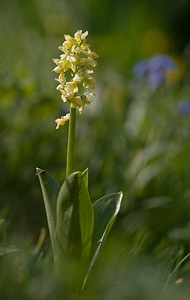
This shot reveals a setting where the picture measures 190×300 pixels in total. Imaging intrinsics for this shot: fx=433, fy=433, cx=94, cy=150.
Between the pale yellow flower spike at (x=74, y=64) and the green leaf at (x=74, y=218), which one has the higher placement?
the pale yellow flower spike at (x=74, y=64)

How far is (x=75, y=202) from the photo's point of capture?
831mm

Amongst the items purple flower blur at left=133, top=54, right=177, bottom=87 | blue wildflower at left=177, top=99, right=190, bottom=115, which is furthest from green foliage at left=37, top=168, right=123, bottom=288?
purple flower blur at left=133, top=54, right=177, bottom=87

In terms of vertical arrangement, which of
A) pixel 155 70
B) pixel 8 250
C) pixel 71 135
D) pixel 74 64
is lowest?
pixel 8 250

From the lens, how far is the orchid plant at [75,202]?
83 cm

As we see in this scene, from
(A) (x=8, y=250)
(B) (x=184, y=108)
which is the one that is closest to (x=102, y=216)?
(A) (x=8, y=250)

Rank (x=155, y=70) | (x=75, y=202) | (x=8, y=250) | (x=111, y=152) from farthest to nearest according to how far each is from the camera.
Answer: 1. (x=155, y=70)
2. (x=111, y=152)
3. (x=8, y=250)
4. (x=75, y=202)

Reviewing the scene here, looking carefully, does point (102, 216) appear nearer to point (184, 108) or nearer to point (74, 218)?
point (74, 218)

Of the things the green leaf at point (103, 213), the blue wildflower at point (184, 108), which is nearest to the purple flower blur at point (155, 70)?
the blue wildflower at point (184, 108)

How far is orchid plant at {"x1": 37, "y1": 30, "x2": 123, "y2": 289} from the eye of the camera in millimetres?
830

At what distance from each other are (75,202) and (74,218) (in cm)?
3

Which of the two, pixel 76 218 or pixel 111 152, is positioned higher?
pixel 111 152

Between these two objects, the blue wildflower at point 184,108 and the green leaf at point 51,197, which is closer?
the green leaf at point 51,197

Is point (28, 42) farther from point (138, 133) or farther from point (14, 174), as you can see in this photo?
point (14, 174)

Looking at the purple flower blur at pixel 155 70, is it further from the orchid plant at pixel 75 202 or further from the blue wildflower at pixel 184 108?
the orchid plant at pixel 75 202
